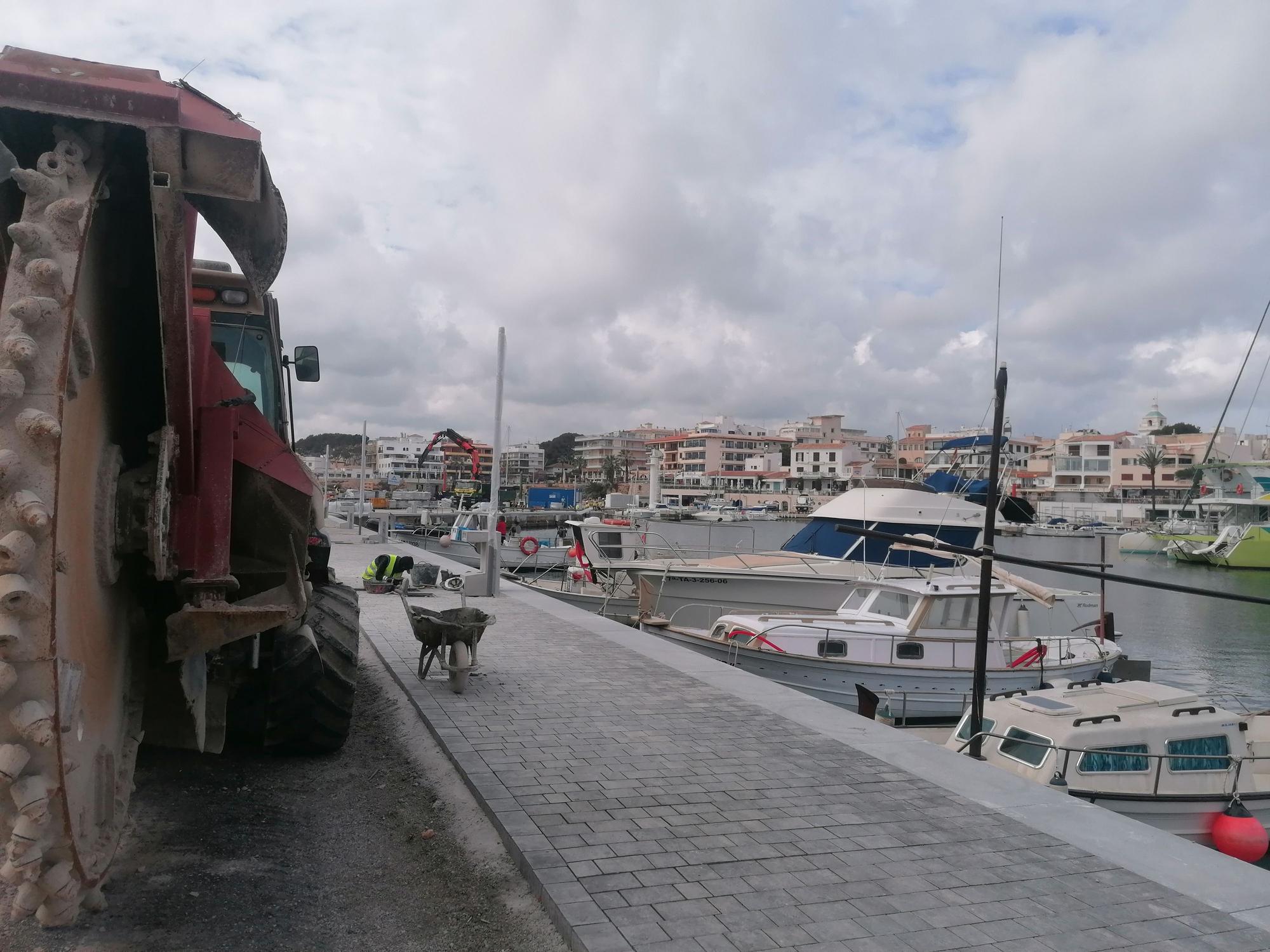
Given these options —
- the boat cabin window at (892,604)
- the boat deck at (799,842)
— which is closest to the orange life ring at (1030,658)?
the boat cabin window at (892,604)

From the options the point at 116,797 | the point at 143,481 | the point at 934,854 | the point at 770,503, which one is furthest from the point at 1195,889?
the point at 770,503

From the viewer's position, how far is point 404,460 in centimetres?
14762

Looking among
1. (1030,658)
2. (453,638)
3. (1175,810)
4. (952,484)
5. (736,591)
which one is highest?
(952,484)

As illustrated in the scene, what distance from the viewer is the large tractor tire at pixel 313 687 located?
5.40 metres

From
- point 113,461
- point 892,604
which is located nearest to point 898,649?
point 892,604

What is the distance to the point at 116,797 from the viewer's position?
302 cm

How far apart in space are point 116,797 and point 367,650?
290 inches

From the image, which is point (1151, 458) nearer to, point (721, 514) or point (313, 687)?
point (721, 514)

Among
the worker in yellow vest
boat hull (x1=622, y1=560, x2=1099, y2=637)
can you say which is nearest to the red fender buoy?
boat hull (x1=622, y1=560, x2=1099, y2=637)

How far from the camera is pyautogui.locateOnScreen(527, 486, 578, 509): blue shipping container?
90.9 meters

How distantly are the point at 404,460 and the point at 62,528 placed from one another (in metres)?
150

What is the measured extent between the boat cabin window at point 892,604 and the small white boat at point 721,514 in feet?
214

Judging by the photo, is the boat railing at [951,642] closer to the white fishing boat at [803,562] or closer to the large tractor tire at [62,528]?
the white fishing boat at [803,562]

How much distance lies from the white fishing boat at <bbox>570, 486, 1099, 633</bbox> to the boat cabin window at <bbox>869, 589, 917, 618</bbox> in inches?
34.5
